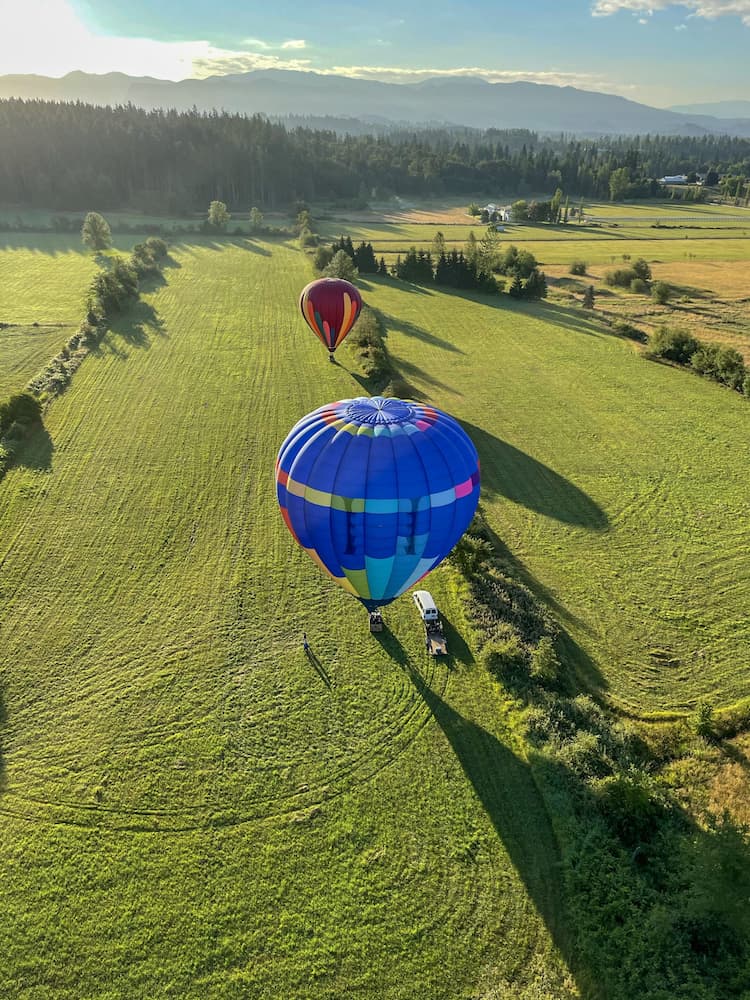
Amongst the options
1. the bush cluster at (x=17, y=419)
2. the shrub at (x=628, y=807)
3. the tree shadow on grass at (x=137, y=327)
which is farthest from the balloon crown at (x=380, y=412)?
the tree shadow on grass at (x=137, y=327)

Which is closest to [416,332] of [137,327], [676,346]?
[676,346]

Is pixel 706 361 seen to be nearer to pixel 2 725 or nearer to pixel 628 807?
pixel 628 807

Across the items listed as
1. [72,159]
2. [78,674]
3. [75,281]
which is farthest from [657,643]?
[72,159]

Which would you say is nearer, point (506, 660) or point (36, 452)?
point (506, 660)

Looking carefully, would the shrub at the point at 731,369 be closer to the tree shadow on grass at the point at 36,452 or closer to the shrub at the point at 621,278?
the shrub at the point at 621,278

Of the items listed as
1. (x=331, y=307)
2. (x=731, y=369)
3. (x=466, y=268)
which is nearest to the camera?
(x=331, y=307)
